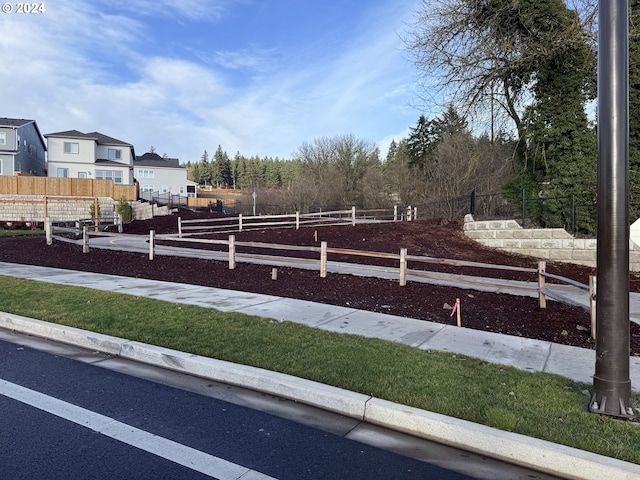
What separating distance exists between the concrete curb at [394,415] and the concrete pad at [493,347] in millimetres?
1871

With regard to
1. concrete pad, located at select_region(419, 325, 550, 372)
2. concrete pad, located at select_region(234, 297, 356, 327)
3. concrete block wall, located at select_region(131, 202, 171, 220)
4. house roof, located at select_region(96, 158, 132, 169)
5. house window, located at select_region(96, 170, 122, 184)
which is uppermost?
house roof, located at select_region(96, 158, 132, 169)

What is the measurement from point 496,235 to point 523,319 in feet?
28.2

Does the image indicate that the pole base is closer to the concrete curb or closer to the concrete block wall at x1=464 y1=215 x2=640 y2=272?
the concrete curb

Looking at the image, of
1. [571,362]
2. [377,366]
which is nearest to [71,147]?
[377,366]

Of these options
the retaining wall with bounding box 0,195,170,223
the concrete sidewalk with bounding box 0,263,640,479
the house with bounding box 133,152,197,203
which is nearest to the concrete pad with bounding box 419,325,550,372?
the concrete sidewalk with bounding box 0,263,640,479

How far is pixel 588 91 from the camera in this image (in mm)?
14805

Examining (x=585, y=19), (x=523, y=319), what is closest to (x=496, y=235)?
(x=585, y=19)

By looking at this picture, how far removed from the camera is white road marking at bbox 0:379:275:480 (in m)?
3.18

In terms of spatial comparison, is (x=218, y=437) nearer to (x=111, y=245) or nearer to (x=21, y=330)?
(x=21, y=330)

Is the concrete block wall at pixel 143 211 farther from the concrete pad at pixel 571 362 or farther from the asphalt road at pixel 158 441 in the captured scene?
the concrete pad at pixel 571 362

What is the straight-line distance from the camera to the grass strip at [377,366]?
366 centimetres

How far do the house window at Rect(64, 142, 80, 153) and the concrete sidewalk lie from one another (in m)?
44.6

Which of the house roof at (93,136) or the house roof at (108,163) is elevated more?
the house roof at (93,136)

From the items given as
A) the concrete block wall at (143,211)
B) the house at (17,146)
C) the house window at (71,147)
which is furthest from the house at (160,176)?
the concrete block wall at (143,211)
